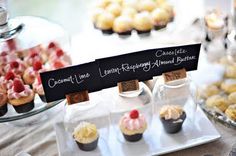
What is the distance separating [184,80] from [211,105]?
129mm

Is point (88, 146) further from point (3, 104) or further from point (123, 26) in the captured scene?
point (123, 26)

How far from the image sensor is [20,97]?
3.58 feet

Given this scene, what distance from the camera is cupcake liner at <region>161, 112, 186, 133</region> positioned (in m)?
1.00

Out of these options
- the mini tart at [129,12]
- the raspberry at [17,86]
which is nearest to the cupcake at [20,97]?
the raspberry at [17,86]

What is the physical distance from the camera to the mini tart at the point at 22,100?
1.08m

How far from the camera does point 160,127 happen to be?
1045 millimetres

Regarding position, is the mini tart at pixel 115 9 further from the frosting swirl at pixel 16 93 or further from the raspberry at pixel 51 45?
the frosting swirl at pixel 16 93

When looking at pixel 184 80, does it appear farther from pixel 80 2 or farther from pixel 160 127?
pixel 80 2

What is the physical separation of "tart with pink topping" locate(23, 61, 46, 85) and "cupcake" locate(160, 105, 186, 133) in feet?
1.49

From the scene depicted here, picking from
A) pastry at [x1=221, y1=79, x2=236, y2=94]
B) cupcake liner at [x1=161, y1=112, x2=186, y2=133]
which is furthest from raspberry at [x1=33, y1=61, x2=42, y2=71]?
pastry at [x1=221, y1=79, x2=236, y2=94]

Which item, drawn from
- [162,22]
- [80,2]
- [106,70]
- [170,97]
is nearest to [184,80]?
[170,97]

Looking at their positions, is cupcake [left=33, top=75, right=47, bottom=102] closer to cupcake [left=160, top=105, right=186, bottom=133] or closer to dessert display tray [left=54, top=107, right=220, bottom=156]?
dessert display tray [left=54, top=107, right=220, bottom=156]

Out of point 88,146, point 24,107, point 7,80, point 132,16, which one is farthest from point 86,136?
point 132,16

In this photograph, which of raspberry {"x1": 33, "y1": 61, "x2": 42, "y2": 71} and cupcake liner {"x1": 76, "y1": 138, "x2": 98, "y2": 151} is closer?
cupcake liner {"x1": 76, "y1": 138, "x2": 98, "y2": 151}
